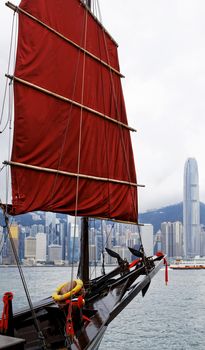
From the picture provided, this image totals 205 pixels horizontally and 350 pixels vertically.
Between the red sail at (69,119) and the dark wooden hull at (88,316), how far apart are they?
7.56ft

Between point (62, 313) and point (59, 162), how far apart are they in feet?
14.1

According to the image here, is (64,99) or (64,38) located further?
(64,38)

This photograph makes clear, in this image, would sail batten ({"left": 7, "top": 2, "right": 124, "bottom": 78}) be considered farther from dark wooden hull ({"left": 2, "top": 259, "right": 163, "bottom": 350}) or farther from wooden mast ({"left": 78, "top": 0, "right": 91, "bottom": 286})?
dark wooden hull ({"left": 2, "top": 259, "right": 163, "bottom": 350})

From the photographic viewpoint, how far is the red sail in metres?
10.2

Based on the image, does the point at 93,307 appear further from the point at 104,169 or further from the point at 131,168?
the point at 131,168

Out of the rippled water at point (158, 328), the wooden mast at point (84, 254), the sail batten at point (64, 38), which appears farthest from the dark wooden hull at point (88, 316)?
the rippled water at point (158, 328)

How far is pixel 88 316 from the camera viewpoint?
336 inches

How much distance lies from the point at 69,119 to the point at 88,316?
5.61 metres

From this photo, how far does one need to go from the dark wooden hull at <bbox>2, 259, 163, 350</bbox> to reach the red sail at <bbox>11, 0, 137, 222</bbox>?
2306 mm

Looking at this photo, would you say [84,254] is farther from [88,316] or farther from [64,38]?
[64,38]

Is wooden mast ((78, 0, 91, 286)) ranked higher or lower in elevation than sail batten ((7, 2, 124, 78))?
lower

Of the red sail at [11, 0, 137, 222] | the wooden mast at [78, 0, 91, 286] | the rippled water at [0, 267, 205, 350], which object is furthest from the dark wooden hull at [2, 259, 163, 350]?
the rippled water at [0, 267, 205, 350]

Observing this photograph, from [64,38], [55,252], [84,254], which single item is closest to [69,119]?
[64,38]

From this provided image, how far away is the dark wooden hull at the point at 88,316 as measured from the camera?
22.9ft
